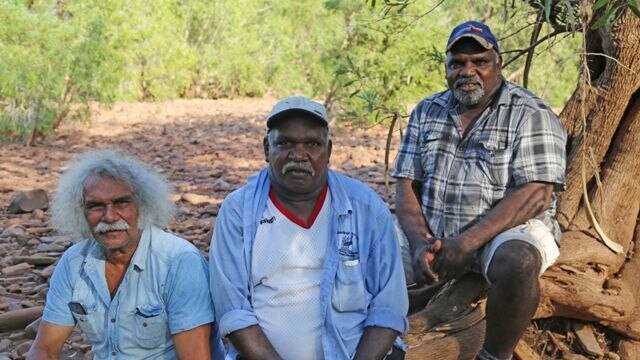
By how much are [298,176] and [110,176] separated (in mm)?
635

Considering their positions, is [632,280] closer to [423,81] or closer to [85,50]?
[423,81]

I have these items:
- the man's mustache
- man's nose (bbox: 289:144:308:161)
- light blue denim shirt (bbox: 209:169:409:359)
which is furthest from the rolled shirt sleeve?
the man's mustache

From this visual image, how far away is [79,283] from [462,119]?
1.87 m

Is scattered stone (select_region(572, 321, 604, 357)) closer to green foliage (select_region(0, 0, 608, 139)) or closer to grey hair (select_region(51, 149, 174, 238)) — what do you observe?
grey hair (select_region(51, 149, 174, 238))

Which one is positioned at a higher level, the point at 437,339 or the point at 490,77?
the point at 490,77

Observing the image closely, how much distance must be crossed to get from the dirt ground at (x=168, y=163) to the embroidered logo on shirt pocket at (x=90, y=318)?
49.4 inches

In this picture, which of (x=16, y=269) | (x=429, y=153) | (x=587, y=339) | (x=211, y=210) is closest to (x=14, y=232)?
(x=16, y=269)

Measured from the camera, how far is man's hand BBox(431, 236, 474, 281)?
334 centimetres

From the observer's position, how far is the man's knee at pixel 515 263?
316cm

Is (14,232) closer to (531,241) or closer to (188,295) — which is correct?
(188,295)

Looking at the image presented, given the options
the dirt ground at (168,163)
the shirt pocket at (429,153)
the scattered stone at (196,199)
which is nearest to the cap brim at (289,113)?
the shirt pocket at (429,153)

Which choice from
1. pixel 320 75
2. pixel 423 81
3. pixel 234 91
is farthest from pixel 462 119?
pixel 234 91

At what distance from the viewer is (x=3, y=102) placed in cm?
1020

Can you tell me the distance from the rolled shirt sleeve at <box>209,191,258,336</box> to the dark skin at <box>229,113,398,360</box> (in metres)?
0.05
